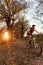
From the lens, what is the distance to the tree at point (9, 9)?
34.5 m

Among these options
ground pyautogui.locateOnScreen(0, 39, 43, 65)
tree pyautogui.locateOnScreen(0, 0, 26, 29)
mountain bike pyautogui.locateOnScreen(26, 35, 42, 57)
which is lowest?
ground pyautogui.locateOnScreen(0, 39, 43, 65)

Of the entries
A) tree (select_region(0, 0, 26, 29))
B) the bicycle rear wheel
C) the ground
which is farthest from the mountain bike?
tree (select_region(0, 0, 26, 29))

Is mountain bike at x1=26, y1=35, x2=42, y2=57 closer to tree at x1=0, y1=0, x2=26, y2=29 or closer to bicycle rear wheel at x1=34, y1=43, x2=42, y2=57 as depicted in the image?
bicycle rear wheel at x1=34, y1=43, x2=42, y2=57

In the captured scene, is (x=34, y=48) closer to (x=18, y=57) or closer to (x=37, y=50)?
(x=37, y=50)

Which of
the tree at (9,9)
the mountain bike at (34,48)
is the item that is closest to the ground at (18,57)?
the mountain bike at (34,48)

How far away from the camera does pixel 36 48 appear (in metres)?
26.2

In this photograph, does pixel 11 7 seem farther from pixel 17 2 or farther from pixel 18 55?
pixel 18 55

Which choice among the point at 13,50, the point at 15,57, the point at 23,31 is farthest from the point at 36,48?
the point at 23,31

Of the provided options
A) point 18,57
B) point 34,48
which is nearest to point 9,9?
point 34,48

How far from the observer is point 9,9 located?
35062mm

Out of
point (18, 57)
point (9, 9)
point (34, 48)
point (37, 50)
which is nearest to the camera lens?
point (18, 57)

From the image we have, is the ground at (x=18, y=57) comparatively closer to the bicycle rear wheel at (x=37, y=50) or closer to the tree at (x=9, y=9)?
the bicycle rear wheel at (x=37, y=50)

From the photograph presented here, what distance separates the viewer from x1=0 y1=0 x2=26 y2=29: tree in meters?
34.5

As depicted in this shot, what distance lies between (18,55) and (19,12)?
14.3m
